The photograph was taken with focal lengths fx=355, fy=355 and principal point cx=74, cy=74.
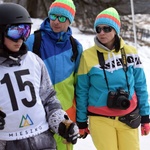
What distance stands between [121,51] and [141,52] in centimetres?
878

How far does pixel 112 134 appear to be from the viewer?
11.2 feet

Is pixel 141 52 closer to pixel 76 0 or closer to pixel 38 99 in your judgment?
pixel 76 0

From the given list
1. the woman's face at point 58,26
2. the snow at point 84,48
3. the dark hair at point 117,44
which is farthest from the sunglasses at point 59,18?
the snow at point 84,48

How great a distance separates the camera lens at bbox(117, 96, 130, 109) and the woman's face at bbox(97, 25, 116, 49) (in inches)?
21.1

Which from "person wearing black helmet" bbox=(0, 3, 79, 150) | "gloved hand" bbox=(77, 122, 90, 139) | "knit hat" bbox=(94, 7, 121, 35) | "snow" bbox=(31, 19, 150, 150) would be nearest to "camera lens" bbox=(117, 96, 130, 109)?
"gloved hand" bbox=(77, 122, 90, 139)

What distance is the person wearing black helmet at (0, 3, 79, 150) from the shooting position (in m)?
2.23

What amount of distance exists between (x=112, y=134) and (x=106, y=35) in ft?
3.13

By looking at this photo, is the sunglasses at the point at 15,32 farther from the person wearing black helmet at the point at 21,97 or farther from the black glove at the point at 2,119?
the black glove at the point at 2,119

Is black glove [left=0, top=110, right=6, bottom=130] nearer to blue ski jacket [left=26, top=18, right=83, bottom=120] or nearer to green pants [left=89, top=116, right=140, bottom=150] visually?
blue ski jacket [left=26, top=18, right=83, bottom=120]

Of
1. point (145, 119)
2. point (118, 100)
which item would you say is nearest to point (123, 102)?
point (118, 100)

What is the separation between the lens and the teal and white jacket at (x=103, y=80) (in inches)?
133

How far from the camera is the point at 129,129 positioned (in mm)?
3477

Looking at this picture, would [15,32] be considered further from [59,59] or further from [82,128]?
[82,128]

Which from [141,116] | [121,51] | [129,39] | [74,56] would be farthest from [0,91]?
[129,39]
